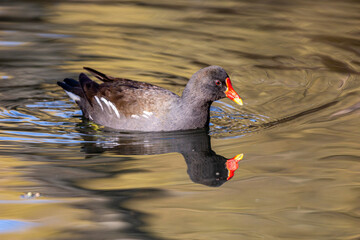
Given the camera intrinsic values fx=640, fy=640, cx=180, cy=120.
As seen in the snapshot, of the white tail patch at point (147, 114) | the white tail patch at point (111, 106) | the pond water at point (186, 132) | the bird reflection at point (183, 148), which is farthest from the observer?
the white tail patch at point (111, 106)

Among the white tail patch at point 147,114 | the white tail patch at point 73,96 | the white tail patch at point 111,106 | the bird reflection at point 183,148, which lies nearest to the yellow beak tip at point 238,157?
the bird reflection at point 183,148

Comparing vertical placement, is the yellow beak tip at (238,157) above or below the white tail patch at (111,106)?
below

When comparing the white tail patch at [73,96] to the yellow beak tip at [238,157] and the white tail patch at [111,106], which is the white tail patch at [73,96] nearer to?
the white tail patch at [111,106]

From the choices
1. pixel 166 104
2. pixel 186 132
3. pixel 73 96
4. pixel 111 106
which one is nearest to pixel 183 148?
pixel 186 132

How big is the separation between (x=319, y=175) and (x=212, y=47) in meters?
4.64

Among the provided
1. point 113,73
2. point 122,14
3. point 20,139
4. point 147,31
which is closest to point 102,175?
point 20,139

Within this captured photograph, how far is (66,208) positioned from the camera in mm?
4801

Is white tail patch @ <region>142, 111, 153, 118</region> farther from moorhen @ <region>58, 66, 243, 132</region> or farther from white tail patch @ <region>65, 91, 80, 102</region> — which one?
white tail patch @ <region>65, 91, 80, 102</region>

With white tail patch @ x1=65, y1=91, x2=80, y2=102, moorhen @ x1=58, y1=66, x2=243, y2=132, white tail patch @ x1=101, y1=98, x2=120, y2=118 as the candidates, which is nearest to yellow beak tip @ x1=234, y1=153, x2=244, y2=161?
moorhen @ x1=58, y1=66, x2=243, y2=132

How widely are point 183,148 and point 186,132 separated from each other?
47 centimetres

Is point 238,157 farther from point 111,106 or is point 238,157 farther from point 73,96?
point 73,96

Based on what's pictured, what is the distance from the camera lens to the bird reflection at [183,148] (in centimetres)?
564

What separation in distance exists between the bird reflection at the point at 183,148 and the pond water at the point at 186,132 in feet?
0.07

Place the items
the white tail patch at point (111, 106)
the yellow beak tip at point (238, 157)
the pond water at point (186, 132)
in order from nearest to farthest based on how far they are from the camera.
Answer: the pond water at point (186, 132) < the yellow beak tip at point (238, 157) < the white tail patch at point (111, 106)
